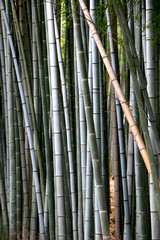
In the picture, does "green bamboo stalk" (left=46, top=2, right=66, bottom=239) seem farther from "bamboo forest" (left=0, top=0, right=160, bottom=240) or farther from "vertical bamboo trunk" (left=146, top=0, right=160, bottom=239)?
"vertical bamboo trunk" (left=146, top=0, right=160, bottom=239)

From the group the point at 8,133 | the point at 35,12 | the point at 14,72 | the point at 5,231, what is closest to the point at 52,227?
the point at 5,231

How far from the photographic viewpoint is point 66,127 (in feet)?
12.2

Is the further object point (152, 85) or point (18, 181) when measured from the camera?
point (18, 181)

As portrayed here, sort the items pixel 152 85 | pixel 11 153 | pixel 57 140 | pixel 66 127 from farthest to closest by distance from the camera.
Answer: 1. pixel 11 153
2. pixel 66 127
3. pixel 57 140
4. pixel 152 85

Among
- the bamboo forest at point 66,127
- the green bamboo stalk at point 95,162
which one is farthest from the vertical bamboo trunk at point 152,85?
the green bamboo stalk at point 95,162

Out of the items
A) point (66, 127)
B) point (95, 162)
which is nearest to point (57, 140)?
point (95, 162)

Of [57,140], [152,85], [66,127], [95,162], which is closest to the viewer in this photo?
[152,85]

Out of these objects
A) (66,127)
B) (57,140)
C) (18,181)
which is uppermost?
(66,127)

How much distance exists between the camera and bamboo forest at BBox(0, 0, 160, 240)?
3.01m

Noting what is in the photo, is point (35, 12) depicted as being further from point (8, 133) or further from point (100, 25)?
point (8, 133)

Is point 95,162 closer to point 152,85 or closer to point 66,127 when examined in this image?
point 152,85

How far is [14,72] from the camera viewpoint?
14.7ft

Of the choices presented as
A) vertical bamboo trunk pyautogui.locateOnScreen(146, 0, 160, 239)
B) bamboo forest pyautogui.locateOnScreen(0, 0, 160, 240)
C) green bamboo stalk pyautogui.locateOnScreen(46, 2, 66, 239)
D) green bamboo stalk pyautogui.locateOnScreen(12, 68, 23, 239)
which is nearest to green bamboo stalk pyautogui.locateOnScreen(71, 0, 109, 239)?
bamboo forest pyautogui.locateOnScreen(0, 0, 160, 240)

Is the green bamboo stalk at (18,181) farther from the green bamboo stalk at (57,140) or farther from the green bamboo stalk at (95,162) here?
the green bamboo stalk at (95,162)
